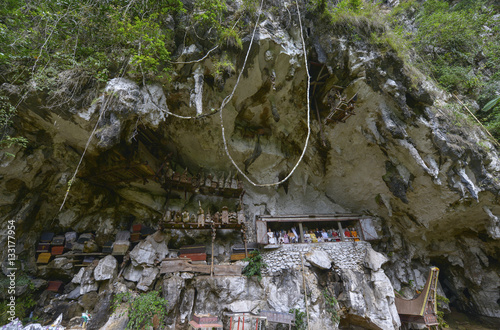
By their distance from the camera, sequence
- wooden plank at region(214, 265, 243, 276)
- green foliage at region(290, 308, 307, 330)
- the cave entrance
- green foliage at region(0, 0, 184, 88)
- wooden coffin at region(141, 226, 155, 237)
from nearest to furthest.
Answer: green foliage at region(0, 0, 184, 88)
green foliage at region(290, 308, 307, 330)
wooden plank at region(214, 265, 243, 276)
wooden coffin at region(141, 226, 155, 237)
the cave entrance

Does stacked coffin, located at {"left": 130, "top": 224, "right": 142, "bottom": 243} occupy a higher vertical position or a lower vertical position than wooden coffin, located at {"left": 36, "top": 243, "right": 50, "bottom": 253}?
higher

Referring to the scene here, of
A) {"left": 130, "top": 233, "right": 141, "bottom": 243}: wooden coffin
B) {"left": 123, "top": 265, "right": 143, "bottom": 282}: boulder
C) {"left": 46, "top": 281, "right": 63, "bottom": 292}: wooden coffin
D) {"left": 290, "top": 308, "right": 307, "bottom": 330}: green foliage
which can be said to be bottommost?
{"left": 290, "top": 308, "right": 307, "bottom": 330}: green foliage

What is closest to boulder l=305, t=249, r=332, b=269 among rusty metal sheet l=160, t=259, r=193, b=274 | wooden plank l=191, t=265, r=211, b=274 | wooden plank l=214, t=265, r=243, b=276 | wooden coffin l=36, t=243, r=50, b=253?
wooden plank l=214, t=265, r=243, b=276

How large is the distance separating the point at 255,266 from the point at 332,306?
298 centimetres

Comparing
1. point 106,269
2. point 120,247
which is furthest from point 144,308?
point 120,247

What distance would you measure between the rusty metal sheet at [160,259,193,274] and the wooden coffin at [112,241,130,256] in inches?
77.0

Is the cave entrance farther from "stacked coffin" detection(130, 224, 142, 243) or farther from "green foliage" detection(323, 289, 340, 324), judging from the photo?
"stacked coffin" detection(130, 224, 142, 243)

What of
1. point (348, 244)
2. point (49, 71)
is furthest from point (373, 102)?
point (49, 71)

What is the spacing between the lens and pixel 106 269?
7.50 metres

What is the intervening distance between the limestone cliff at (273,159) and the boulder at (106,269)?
0.26 m

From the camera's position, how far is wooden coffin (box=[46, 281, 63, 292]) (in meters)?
7.51

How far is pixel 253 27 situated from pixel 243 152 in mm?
4707

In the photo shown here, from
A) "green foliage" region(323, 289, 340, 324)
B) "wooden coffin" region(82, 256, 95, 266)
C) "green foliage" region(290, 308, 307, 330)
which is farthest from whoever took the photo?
"wooden coffin" region(82, 256, 95, 266)

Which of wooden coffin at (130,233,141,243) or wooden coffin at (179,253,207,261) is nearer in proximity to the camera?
wooden coffin at (179,253,207,261)
